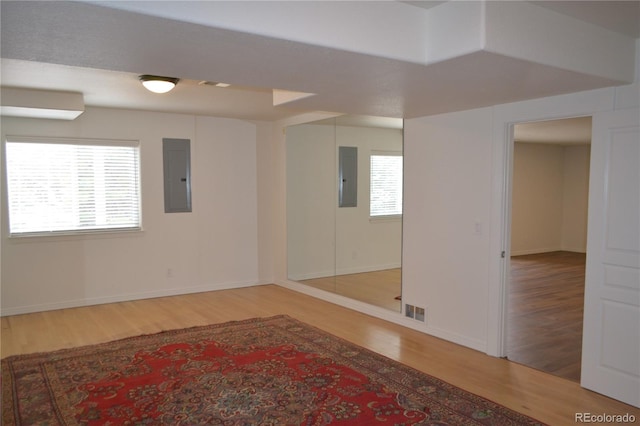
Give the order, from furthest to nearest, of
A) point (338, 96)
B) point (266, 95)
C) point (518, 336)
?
point (266, 95)
point (518, 336)
point (338, 96)

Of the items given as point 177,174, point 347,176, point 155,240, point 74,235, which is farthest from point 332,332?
point 74,235

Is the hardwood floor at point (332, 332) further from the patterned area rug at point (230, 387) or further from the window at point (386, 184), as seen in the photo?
the window at point (386, 184)

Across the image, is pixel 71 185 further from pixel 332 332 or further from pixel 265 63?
pixel 265 63

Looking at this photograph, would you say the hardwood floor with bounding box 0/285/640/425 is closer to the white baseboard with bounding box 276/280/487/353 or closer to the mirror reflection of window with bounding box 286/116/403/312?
the white baseboard with bounding box 276/280/487/353

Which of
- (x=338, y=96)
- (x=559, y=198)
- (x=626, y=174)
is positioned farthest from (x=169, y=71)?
(x=559, y=198)

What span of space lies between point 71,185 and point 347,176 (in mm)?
3519

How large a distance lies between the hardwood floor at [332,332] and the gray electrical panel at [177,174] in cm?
129

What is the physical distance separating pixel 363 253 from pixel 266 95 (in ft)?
8.54

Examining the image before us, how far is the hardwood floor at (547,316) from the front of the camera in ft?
13.0

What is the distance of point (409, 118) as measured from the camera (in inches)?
188

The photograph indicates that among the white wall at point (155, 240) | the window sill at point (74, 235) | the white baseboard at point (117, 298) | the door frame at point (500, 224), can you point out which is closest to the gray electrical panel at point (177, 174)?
the white wall at point (155, 240)

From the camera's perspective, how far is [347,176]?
6180 mm

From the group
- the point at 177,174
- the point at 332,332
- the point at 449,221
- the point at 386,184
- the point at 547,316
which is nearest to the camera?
the point at 449,221

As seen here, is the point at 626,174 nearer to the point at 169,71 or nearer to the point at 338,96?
the point at 338,96
